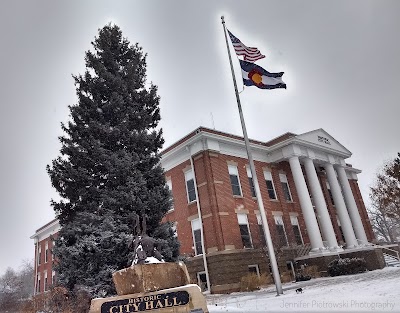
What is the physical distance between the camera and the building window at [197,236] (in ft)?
77.0

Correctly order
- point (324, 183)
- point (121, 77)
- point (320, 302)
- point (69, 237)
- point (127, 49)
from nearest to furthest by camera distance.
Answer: point (320, 302) → point (69, 237) → point (121, 77) → point (127, 49) → point (324, 183)

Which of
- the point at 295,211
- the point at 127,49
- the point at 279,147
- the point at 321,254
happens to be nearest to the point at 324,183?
the point at 295,211

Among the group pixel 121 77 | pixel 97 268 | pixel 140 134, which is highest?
pixel 121 77

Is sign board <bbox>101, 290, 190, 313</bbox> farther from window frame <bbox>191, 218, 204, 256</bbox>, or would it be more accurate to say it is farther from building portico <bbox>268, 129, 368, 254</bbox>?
building portico <bbox>268, 129, 368, 254</bbox>

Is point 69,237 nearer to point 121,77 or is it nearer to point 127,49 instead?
point 121,77

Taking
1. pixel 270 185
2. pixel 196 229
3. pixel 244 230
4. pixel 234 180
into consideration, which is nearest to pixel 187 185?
pixel 196 229

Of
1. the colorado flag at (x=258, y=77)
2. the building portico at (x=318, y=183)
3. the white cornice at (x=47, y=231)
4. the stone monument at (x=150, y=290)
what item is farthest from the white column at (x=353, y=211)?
the white cornice at (x=47, y=231)

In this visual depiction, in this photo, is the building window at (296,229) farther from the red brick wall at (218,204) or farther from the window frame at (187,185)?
the window frame at (187,185)

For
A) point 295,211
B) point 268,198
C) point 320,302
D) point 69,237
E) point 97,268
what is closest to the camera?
point 320,302

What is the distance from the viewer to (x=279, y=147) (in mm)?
28609

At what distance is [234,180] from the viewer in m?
25.8

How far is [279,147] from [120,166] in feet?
61.5

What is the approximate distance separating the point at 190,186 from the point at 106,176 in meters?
12.3

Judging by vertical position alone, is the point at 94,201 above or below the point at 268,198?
below
